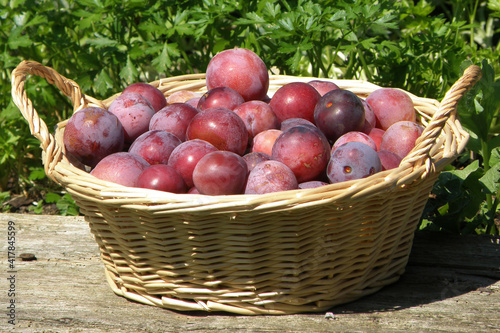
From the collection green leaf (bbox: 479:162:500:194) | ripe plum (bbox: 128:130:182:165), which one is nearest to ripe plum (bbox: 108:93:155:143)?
ripe plum (bbox: 128:130:182:165)

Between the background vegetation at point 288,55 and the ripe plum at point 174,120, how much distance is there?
55 cm

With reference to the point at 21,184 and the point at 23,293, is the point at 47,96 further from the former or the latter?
the point at 23,293

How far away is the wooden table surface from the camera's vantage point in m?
1.47

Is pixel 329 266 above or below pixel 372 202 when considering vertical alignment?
below

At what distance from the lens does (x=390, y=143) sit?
1.69 meters

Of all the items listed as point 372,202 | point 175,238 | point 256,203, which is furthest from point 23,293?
point 372,202

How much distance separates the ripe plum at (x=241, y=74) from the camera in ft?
6.33

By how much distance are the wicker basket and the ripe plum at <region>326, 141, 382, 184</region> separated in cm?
9

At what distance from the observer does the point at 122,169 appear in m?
1.51

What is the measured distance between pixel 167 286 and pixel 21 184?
5.16 feet

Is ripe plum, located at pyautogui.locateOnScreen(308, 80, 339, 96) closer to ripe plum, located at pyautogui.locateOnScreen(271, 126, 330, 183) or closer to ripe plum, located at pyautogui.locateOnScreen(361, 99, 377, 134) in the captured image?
ripe plum, located at pyautogui.locateOnScreen(361, 99, 377, 134)

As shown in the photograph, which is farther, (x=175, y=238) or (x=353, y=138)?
(x=353, y=138)

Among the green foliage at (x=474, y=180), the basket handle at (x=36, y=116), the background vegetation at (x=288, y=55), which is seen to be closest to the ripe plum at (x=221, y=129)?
the basket handle at (x=36, y=116)

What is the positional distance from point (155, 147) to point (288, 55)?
1.06m
